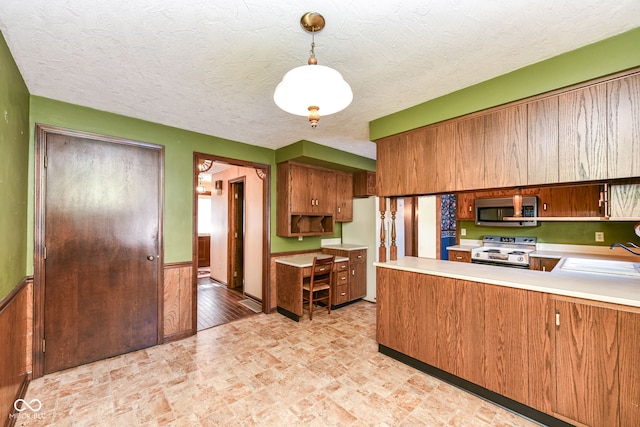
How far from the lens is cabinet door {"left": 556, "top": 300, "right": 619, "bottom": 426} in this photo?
1.54 m

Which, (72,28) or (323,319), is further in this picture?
(323,319)

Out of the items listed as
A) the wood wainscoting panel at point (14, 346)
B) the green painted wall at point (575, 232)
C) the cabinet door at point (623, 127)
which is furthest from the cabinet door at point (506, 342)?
the wood wainscoting panel at point (14, 346)

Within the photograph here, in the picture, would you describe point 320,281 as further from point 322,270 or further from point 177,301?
point 177,301

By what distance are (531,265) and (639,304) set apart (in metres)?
2.38

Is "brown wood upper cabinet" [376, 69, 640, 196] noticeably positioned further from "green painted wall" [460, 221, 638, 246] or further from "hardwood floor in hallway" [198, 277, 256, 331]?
"hardwood floor in hallway" [198, 277, 256, 331]

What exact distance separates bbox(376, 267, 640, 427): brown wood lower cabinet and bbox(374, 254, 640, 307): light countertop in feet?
0.16

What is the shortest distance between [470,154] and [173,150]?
3071mm

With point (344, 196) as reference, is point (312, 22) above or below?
above

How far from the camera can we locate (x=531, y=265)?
355 centimetres

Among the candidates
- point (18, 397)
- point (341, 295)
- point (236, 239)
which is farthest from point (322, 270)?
point (18, 397)

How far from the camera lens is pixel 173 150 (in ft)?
9.99

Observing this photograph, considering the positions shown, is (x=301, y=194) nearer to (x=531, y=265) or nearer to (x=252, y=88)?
(x=252, y=88)

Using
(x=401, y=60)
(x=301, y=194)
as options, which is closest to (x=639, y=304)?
(x=401, y=60)

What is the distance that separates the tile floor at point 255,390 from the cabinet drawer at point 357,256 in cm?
143
